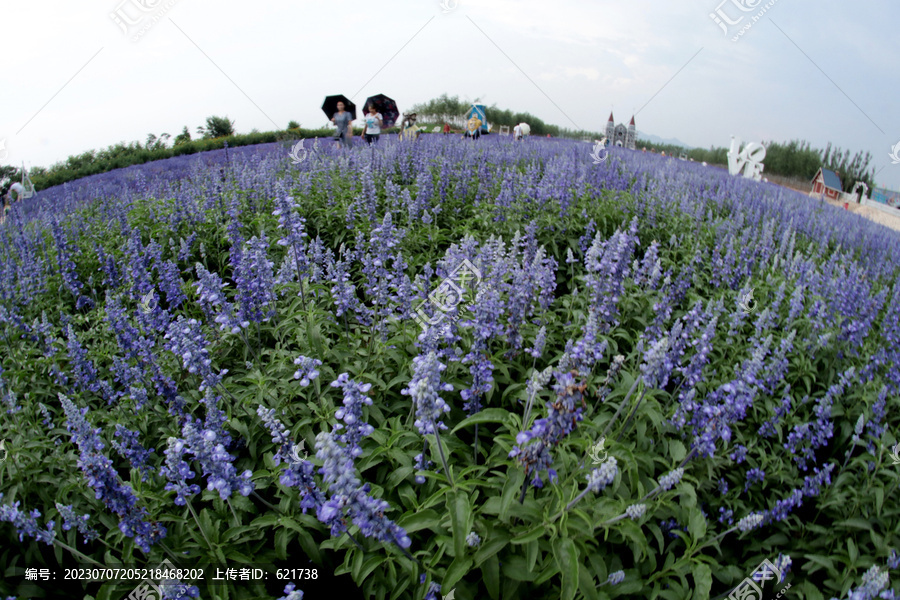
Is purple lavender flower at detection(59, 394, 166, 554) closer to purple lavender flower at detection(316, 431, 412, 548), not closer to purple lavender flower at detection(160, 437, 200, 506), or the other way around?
purple lavender flower at detection(160, 437, 200, 506)

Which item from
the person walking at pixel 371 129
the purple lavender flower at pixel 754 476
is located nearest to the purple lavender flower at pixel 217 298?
the purple lavender flower at pixel 754 476

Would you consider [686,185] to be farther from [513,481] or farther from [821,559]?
[513,481]

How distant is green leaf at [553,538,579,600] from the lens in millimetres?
2020

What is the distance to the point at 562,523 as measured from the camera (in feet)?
7.29

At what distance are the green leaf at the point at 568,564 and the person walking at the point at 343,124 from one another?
578 inches

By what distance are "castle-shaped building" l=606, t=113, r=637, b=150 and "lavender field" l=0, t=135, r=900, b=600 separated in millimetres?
18141

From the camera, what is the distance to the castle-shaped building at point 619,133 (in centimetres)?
2280

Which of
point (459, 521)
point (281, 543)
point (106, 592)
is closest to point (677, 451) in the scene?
point (459, 521)

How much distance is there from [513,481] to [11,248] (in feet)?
32.4

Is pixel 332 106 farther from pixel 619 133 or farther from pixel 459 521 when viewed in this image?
pixel 459 521

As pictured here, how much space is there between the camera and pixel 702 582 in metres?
2.47

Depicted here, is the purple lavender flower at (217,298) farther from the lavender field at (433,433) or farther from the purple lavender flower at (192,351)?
the purple lavender flower at (192,351)

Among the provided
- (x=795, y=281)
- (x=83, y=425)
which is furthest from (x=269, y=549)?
(x=795, y=281)

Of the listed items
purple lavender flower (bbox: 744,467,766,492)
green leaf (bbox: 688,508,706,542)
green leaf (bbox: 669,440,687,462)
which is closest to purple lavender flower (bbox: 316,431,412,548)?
green leaf (bbox: 688,508,706,542)
